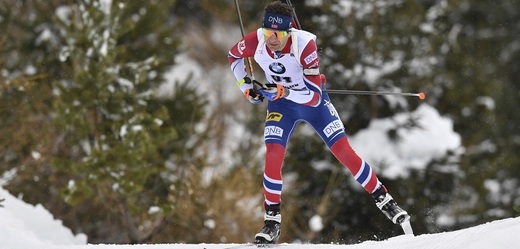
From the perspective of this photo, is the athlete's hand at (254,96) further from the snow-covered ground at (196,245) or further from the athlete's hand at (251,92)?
the snow-covered ground at (196,245)

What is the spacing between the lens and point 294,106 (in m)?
7.88

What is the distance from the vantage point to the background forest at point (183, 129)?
58.4 feet

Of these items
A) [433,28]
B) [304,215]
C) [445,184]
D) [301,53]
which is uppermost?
[301,53]

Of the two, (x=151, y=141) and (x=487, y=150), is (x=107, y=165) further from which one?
(x=487, y=150)

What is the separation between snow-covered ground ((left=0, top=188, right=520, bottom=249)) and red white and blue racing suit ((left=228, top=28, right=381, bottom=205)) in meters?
0.62

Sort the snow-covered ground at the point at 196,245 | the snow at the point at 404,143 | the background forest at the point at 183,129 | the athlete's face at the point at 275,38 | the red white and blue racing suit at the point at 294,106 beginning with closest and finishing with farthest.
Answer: the snow-covered ground at the point at 196,245, the athlete's face at the point at 275,38, the red white and blue racing suit at the point at 294,106, the background forest at the point at 183,129, the snow at the point at 404,143

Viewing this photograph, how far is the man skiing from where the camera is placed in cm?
762

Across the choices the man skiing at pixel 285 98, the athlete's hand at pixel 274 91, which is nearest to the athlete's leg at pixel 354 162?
the man skiing at pixel 285 98

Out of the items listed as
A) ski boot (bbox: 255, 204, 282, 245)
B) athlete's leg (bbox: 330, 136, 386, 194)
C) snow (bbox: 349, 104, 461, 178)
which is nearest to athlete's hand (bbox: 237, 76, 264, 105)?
athlete's leg (bbox: 330, 136, 386, 194)

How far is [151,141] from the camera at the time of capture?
709 inches

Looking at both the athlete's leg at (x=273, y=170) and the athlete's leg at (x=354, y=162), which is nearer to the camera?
the athlete's leg at (x=273, y=170)

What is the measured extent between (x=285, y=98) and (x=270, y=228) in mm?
1082

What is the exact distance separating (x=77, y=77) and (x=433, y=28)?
9370mm

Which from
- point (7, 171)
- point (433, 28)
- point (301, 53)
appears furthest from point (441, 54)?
point (301, 53)
